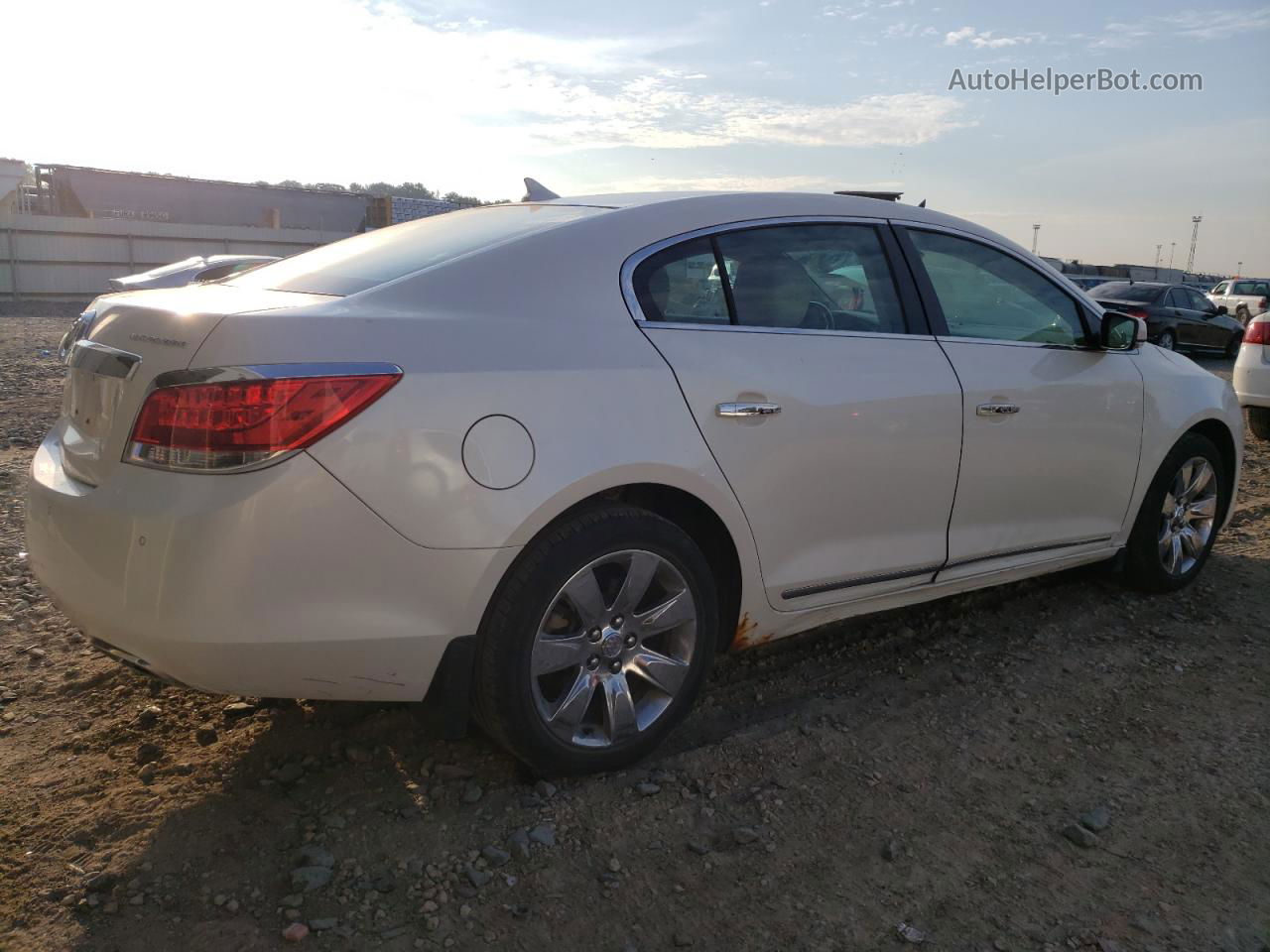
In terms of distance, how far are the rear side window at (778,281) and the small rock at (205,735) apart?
1.82 metres

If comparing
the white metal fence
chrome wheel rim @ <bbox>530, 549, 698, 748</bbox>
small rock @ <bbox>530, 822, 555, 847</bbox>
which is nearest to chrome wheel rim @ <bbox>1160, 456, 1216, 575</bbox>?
chrome wheel rim @ <bbox>530, 549, 698, 748</bbox>

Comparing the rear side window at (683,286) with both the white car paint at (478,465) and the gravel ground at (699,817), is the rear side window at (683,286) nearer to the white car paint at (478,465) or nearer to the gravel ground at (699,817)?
the white car paint at (478,465)

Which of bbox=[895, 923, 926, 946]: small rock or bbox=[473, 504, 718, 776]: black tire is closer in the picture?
bbox=[895, 923, 926, 946]: small rock

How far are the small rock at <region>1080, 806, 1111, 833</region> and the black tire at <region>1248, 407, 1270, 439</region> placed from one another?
7383mm

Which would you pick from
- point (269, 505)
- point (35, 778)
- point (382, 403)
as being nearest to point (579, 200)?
point (382, 403)

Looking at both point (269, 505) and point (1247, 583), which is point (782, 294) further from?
point (1247, 583)

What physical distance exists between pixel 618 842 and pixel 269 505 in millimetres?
1223

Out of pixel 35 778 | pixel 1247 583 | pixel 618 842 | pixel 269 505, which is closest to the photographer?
pixel 269 505

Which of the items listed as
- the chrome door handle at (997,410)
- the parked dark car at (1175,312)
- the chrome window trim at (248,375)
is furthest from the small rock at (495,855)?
the parked dark car at (1175,312)

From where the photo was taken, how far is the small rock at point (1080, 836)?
2.73m

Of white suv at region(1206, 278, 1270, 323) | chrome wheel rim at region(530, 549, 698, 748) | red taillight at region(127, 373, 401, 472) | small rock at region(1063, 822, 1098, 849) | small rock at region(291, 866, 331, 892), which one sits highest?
white suv at region(1206, 278, 1270, 323)

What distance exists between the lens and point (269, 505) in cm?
230

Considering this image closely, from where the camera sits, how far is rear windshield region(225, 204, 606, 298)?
288 centimetres

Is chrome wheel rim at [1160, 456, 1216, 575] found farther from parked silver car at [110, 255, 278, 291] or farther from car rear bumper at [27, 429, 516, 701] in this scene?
parked silver car at [110, 255, 278, 291]
